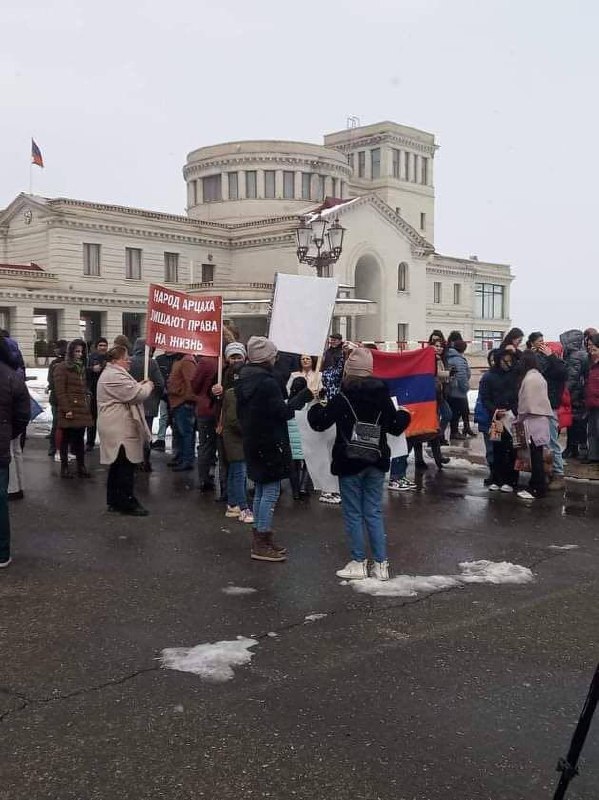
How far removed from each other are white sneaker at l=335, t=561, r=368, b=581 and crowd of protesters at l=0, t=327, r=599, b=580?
0.04 ft

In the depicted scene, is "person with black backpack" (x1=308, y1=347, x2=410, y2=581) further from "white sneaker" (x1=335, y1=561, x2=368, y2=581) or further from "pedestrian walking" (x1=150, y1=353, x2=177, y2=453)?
"pedestrian walking" (x1=150, y1=353, x2=177, y2=453)

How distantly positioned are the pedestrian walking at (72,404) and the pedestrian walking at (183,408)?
1238 mm

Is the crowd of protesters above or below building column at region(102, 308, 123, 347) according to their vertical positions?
below

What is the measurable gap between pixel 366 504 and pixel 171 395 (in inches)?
235

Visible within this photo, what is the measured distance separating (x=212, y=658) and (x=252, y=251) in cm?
5300

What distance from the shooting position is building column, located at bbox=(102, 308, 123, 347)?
49688 mm

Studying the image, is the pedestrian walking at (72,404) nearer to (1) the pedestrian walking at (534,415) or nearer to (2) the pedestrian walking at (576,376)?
(1) the pedestrian walking at (534,415)

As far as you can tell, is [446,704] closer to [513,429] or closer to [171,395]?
[513,429]

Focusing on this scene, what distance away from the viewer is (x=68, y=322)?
4731cm

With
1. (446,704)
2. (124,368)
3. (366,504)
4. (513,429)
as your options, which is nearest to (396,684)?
(446,704)

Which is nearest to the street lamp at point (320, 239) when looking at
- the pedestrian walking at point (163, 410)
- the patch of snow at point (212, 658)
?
the pedestrian walking at point (163, 410)

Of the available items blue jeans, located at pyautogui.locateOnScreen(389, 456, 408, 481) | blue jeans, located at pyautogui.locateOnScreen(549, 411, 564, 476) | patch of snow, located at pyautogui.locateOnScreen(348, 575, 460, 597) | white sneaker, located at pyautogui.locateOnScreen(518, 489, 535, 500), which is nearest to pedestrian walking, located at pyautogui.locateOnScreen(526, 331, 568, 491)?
blue jeans, located at pyautogui.locateOnScreen(549, 411, 564, 476)

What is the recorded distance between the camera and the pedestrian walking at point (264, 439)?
6969mm

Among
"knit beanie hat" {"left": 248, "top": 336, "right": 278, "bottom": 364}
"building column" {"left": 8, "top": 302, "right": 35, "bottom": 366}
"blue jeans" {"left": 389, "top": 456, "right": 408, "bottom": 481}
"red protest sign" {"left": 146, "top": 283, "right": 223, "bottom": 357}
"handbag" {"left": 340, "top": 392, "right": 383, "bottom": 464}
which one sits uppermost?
"building column" {"left": 8, "top": 302, "right": 35, "bottom": 366}
